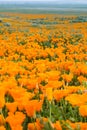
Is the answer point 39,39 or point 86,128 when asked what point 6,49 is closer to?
point 39,39

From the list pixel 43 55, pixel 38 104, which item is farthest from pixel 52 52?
pixel 38 104

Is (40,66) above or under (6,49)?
above

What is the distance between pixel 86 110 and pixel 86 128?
123 mm

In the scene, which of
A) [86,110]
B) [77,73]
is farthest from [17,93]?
[77,73]

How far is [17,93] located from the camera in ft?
9.27

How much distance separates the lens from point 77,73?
4.40 m

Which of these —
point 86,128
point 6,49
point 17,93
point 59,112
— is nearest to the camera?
point 86,128

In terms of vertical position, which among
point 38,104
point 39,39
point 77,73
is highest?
point 38,104

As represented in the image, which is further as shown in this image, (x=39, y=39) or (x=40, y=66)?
(x=39, y=39)

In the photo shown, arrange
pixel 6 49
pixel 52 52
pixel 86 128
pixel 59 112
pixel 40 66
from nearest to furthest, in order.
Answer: pixel 86 128 < pixel 59 112 < pixel 40 66 < pixel 52 52 < pixel 6 49

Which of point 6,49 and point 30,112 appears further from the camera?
point 6,49

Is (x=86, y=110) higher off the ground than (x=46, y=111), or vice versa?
(x=86, y=110)

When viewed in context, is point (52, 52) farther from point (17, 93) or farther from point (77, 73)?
point (17, 93)

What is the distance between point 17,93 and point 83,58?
368cm
